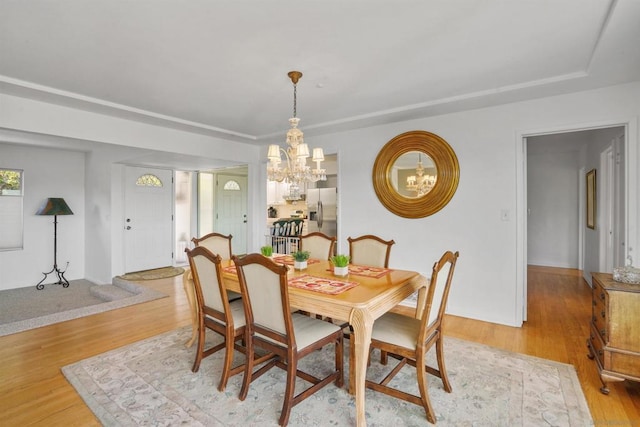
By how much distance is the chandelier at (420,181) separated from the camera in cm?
387

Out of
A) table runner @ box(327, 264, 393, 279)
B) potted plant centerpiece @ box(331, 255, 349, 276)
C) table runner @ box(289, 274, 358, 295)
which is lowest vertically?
table runner @ box(289, 274, 358, 295)

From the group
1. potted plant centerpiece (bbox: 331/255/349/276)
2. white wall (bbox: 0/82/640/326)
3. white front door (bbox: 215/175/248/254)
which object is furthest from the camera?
white front door (bbox: 215/175/248/254)

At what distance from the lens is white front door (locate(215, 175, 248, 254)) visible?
24.4ft

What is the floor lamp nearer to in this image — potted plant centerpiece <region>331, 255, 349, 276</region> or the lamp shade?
the lamp shade

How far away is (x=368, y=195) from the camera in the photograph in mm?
4344

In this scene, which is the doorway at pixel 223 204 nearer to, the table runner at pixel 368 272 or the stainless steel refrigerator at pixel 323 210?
the stainless steel refrigerator at pixel 323 210

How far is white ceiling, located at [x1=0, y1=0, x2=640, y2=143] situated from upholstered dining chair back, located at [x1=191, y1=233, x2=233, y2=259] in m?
1.46

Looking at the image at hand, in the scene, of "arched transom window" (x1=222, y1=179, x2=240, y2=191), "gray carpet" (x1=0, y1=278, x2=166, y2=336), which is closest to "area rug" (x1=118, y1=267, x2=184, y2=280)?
"gray carpet" (x1=0, y1=278, x2=166, y2=336)

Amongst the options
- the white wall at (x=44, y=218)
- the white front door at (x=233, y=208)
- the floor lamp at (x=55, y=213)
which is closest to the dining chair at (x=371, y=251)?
the white front door at (x=233, y=208)

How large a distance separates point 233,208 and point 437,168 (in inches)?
205

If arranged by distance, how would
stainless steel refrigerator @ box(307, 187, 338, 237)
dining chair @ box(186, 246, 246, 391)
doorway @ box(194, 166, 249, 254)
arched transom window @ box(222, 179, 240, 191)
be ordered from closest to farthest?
dining chair @ box(186, 246, 246, 391)
stainless steel refrigerator @ box(307, 187, 338, 237)
doorway @ box(194, 166, 249, 254)
arched transom window @ box(222, 179, 240, 191)

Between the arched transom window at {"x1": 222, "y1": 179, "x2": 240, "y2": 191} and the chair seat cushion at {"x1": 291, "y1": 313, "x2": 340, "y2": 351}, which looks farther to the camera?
the arched transom window at {"x1": 222, "y1": 179, "x2": 240, "y2": 191}

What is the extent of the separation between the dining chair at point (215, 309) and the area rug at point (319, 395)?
0.16m

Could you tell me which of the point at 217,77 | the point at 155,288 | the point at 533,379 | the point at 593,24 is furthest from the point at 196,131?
the point at 533,379
